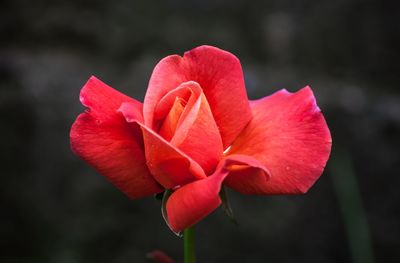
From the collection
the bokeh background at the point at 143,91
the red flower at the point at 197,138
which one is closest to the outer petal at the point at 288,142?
the red flower at the point at 197,138

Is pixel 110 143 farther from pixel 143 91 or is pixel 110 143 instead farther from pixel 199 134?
pixel 143 91

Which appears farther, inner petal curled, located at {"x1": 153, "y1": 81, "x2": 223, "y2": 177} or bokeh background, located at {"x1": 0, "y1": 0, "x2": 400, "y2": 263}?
Result: bokeh background, located at {"x1": 0, "y1": 0, "x2": 400, "y2": 263}

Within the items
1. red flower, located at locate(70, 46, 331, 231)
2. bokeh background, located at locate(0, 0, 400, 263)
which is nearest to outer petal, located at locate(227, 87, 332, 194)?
red flower, located at locate(70, 46, 331, 231)

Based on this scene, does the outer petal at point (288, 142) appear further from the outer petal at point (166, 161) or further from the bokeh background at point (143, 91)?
the bokeh background at point (143, 91)

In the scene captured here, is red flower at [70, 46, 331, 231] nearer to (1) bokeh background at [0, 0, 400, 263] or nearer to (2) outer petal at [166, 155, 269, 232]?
(2) outer petal at [166, 155, 269, 232]

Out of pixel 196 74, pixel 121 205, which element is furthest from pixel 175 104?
Result: pixel 121 205

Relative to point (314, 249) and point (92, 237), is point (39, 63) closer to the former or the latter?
point (92, 237)
